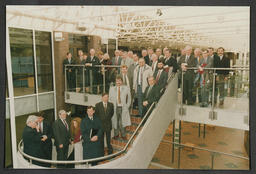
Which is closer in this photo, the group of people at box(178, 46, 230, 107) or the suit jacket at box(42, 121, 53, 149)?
the suit jacket at box(42, 121, 53, 149)

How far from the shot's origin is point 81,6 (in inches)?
154

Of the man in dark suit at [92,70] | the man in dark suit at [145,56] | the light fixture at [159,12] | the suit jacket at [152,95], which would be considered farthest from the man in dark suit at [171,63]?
the man in dark suit at [92,70]

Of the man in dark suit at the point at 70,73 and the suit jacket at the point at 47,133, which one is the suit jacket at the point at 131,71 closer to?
the man in dark suit at the point at 70,73

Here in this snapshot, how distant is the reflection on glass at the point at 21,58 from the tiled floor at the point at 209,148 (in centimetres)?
290

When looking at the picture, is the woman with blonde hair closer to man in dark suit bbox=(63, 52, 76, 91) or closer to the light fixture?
man in dark suit bbox=(63, 52, 76, 91)

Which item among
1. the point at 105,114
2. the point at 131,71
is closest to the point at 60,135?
the point at 105,114

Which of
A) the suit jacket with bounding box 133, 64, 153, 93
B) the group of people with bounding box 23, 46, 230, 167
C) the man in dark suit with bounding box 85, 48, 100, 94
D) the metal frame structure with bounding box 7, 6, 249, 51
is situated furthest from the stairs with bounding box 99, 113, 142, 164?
the metal frame structure with bounding box 7, 6, 249, 51

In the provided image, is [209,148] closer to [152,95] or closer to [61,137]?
[152,95]

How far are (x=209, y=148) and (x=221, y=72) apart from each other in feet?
6.55

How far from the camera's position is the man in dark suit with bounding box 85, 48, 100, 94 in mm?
4575

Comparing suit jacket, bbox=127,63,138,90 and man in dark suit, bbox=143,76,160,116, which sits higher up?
suit jacket, bbox=127,63,138,90

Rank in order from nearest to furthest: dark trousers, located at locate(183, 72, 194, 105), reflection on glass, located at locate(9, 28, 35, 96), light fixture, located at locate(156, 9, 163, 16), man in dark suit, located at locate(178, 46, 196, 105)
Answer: reflection on glass, located at locate(9, 28, 35, 96)
light fixture, located at locate(156, 9, 163, 16)
man in dark suit, located at locate(178, 46, 196, 105)
dark trousers, located at locate(183, 72, 194, 105)

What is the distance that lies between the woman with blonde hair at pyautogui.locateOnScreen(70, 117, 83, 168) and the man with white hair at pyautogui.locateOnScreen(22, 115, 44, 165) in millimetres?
585

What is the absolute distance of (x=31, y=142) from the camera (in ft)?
13.0
